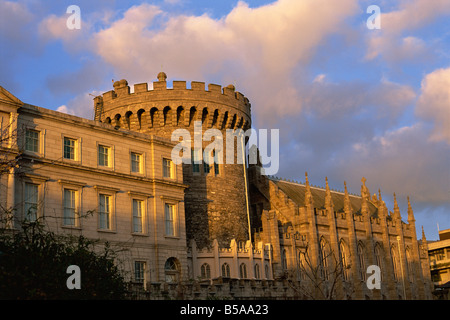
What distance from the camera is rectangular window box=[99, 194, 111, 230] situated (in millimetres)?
34781

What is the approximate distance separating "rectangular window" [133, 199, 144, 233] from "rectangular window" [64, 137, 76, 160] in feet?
16.5

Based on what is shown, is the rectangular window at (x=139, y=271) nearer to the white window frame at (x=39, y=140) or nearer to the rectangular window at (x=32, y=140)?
the white window frame at (x=39, y=140)

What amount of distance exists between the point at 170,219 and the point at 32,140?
10606mm

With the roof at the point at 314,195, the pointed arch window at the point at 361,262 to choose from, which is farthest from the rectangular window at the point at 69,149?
the pointed arch window at the point at 361,262

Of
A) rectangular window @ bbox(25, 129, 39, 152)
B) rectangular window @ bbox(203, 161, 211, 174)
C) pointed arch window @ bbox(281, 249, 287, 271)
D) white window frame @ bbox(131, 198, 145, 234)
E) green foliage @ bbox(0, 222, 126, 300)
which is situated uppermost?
rectangular window @ bbox(203, 161, 211, 174)

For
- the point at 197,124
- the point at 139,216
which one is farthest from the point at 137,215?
the point at 197,124

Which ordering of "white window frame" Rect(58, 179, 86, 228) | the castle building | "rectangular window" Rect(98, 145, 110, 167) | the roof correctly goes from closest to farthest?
the castle building
"white window frame" Rect(58, 179, 86, 228)
"rectangular window" Rect(98, 145, 110, 167)
the roof

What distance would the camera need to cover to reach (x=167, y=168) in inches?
1578

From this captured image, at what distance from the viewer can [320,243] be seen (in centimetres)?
5441

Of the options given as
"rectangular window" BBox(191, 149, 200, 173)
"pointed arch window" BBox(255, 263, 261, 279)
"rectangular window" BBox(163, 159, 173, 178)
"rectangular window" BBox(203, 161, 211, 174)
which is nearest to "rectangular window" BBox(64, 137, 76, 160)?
"rectangular window" BBox(163, 159, 173, 178)

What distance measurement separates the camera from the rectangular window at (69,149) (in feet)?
113

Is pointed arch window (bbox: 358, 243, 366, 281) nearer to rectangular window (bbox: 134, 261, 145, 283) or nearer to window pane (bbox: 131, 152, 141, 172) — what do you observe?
rectangular window (bbox: 134, 261, 145, 283)

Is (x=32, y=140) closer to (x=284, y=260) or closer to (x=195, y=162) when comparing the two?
(x=195, y=162)

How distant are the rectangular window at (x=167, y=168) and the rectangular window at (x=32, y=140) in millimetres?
9514
